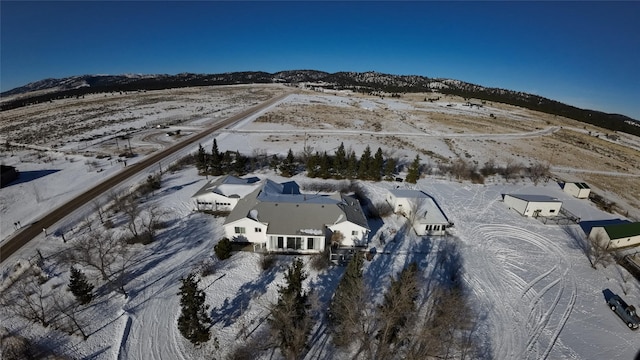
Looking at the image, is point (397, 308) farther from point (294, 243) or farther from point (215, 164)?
point (215, 164)

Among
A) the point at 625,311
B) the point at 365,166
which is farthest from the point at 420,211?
the point at 625,311

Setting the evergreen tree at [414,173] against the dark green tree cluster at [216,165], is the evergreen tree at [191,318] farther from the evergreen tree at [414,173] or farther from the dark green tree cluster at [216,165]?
the evergreen tree at [414,173]

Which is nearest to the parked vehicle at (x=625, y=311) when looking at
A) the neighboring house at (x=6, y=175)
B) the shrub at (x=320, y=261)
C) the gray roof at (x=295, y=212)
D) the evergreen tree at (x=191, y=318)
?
the gray roof at (x=295, y=212)

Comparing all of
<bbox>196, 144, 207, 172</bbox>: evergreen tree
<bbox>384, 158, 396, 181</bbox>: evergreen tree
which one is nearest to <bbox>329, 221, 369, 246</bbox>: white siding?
<bbox>384, 158, 396, 181</bbox>: evergreen tree

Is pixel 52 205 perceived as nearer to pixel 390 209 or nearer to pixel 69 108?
pixel 390 209

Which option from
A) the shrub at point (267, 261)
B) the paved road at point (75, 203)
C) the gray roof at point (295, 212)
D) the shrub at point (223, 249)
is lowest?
the paved road at point (75, 203)

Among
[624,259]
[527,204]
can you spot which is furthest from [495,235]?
[624,259]

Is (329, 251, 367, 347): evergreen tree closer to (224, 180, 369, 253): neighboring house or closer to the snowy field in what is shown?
the snowy field
